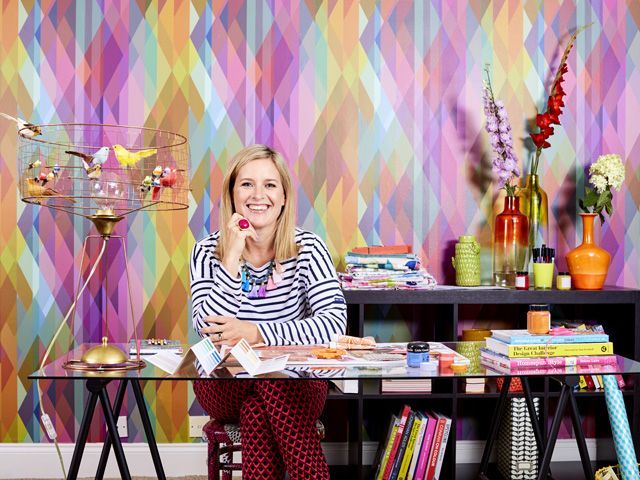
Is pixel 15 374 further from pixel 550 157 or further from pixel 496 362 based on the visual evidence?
pixel 550 157

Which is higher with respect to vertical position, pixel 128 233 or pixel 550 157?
pixel 550 157

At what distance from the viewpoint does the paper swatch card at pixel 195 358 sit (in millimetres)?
1817

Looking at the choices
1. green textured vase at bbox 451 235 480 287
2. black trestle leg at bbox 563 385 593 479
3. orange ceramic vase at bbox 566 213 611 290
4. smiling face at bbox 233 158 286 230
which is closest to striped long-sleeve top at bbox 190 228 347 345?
smiling face at bbox 233 158 286 230

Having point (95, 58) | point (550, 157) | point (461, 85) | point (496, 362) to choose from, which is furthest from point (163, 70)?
point (496, 362)

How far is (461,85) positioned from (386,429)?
155cm

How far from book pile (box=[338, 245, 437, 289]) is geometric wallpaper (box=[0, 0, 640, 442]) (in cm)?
25

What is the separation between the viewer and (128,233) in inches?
136

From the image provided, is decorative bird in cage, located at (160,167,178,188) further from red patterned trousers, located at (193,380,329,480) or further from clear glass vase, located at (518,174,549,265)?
clear glass vase, located at (518,174,549,265)

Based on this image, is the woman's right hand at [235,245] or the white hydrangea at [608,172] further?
the white hydrangea at [608,172]

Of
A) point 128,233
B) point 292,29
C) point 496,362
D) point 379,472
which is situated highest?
point 292,29

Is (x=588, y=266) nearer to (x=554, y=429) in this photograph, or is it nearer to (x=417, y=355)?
(x=554, y=429)

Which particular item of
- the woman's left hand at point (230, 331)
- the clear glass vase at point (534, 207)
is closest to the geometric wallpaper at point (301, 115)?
the clear glass vase at point (534, 207)

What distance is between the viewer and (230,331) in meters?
2.18

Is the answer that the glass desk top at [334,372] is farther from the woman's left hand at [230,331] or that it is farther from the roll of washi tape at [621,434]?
the roll of washi tape at [621,434]
